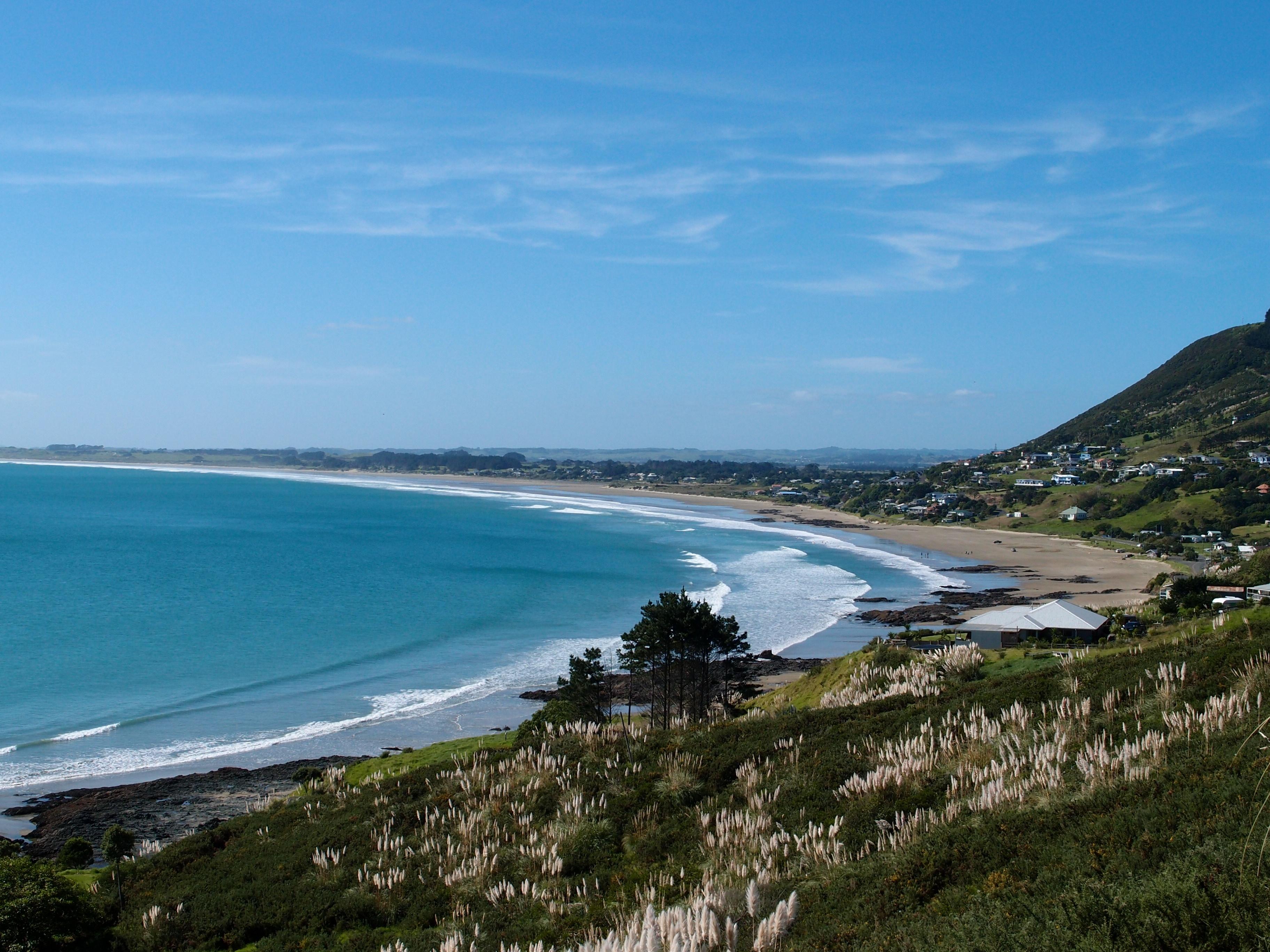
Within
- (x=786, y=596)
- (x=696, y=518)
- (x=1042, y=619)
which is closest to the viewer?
(x=1042, y=619)

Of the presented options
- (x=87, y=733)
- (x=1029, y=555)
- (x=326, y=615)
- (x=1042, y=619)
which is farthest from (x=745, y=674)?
(x=1029, y=555)

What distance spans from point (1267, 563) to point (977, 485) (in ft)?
361

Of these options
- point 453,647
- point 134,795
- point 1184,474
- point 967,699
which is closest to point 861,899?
point 967,699

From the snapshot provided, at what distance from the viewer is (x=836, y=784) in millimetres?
12094

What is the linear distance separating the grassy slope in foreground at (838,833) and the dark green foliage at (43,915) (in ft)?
1.92

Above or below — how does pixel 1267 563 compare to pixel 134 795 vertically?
above

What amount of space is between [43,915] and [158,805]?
1467 cm

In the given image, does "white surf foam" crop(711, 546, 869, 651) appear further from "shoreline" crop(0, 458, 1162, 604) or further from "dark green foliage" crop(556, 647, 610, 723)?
"dark green foliage" crop(556, 647, 610, 723)

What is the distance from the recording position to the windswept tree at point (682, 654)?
2812 centimetres

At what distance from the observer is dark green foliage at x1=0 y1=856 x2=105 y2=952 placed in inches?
419

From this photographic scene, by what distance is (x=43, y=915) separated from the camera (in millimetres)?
11172

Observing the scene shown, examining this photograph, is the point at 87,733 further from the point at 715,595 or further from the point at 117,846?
the point at 715,595

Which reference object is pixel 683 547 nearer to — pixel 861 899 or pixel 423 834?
pixel 423 834

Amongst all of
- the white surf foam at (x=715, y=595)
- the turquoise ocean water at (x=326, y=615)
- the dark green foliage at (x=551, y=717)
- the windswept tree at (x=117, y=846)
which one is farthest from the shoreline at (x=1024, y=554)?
the windswept tree at (x=117, y=846)
